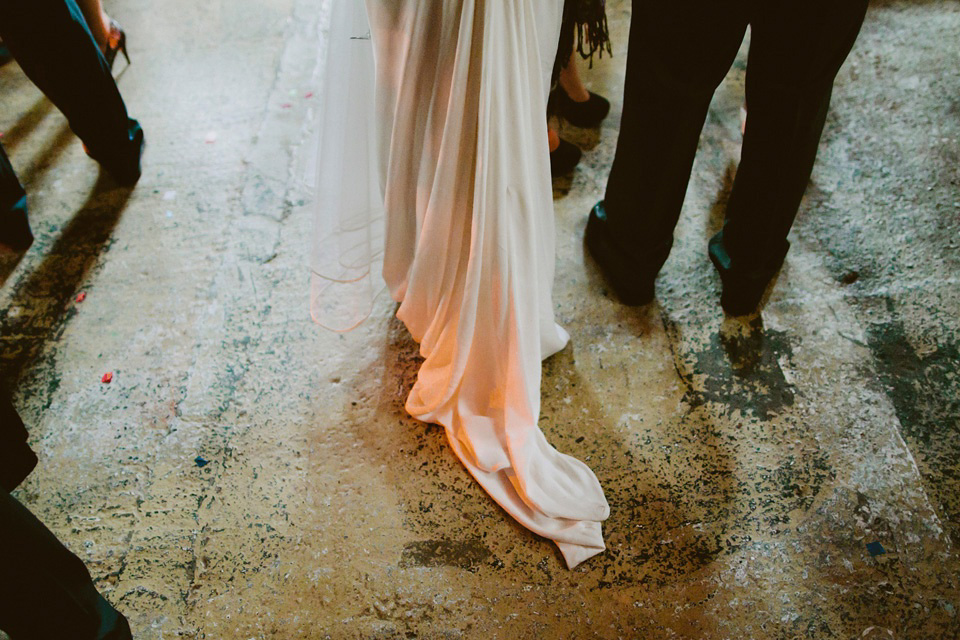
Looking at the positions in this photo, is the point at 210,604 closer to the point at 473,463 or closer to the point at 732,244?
the point at 473,463

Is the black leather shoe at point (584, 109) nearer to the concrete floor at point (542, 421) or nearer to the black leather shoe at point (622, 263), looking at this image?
the concrete floor at point (542, 421)

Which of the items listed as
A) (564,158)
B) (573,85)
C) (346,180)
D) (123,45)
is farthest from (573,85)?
(123,45)

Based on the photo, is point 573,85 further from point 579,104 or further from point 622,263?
point 622,263

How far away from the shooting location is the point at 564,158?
230 centimetres

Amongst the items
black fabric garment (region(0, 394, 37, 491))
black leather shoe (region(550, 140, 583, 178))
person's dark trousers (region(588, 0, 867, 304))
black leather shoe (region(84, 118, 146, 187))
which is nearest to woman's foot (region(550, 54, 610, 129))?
black leather shoe (region(550, 140, 583, 178))

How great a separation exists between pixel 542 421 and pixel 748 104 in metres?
0.94

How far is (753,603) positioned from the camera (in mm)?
1438

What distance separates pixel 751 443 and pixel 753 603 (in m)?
0.41

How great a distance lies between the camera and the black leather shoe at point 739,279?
1824mm

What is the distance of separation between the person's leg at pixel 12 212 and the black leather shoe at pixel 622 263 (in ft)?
6.22

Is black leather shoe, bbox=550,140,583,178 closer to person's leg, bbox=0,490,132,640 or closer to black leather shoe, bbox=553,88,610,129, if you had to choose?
black leather shoe, bbox=553,88,610,129

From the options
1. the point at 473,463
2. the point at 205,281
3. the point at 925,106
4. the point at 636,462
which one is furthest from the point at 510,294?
the point at 925,106

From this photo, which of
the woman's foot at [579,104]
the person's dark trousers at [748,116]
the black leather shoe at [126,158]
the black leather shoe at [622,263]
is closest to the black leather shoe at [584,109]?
the woman's foot at [579,104]

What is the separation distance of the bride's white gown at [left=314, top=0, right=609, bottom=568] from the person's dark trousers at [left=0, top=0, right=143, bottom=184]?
1.18 metres
